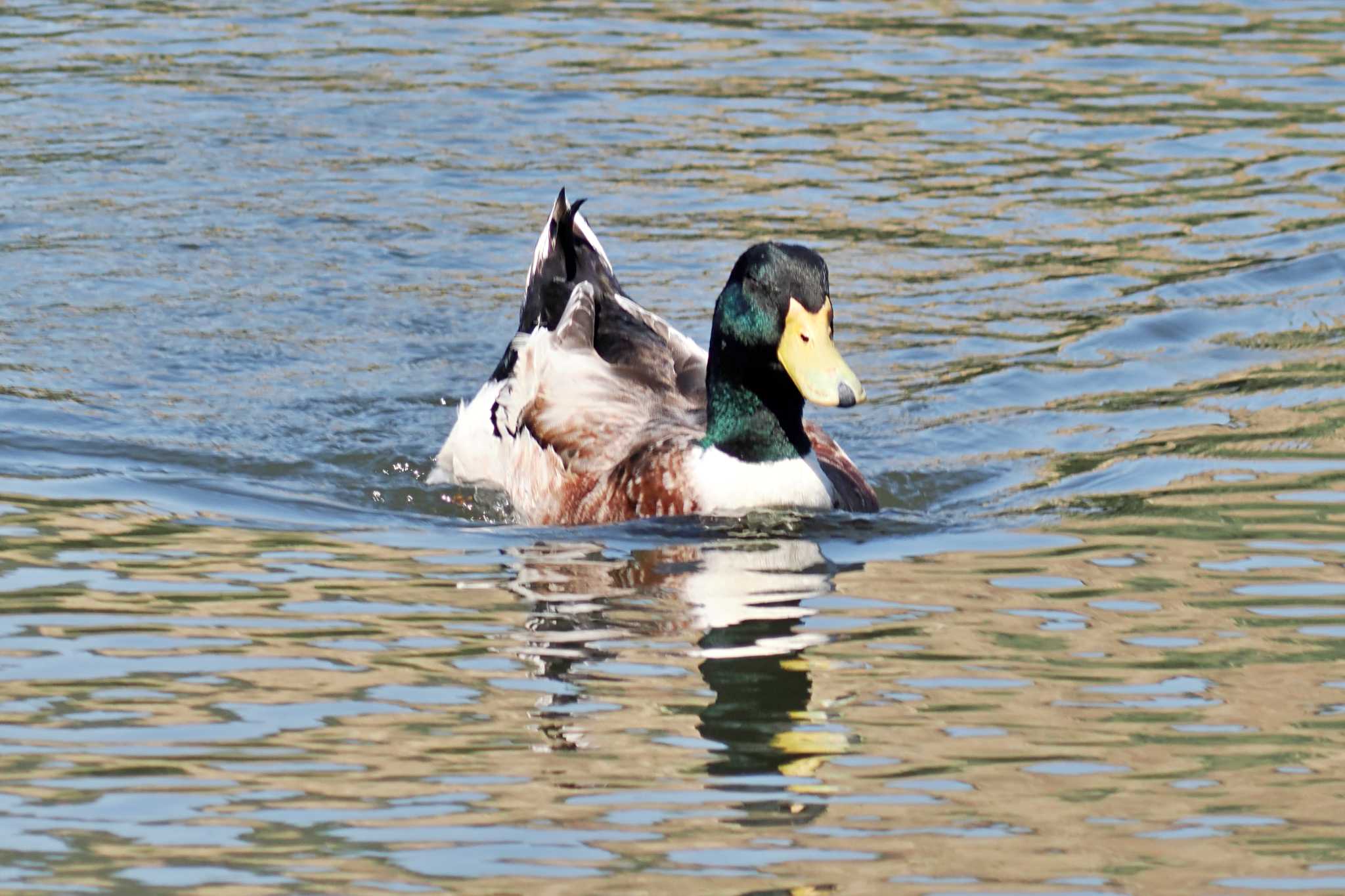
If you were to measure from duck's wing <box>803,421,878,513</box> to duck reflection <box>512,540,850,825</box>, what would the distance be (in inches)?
21.8

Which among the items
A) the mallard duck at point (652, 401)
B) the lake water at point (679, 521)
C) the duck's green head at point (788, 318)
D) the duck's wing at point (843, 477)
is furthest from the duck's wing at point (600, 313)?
the duck's green head at point (788, 318)

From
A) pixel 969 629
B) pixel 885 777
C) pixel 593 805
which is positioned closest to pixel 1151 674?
pixel 969 629

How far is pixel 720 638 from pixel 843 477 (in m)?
2.13

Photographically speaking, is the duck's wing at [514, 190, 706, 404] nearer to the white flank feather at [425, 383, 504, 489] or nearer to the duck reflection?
the white flank feather at [425, 383, 504, 489]

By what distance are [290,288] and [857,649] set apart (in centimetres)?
624

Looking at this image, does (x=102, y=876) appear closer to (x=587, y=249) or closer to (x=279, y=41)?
(x=587, y=249)

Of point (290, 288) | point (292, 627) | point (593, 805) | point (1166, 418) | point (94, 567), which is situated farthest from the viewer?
point (290, 288)

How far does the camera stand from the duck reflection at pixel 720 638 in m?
6.06

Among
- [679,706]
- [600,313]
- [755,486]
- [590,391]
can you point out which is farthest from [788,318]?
[679,706]

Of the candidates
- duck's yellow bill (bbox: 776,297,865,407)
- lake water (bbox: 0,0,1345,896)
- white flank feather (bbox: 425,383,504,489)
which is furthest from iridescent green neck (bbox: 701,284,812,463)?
white flank feather (bbox: 425,383,504,489)

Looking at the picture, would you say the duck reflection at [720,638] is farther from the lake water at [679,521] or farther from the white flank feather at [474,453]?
the white flank feather at [474,453]

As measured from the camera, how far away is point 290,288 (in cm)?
1254

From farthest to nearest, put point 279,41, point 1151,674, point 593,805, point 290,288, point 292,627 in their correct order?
point 279,41, point 290,288, point 292,627, point 1151,674, point 593,805

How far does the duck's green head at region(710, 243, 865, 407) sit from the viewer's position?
8.29 meters
